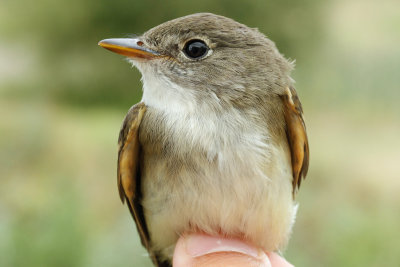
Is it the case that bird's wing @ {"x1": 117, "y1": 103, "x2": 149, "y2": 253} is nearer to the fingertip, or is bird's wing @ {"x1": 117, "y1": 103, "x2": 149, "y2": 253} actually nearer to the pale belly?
the pale belly

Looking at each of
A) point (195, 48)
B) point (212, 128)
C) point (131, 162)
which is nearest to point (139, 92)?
point (131, 162)

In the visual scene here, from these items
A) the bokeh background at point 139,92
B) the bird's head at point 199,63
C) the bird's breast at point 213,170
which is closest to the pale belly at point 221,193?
the bird's breast at point 213,170

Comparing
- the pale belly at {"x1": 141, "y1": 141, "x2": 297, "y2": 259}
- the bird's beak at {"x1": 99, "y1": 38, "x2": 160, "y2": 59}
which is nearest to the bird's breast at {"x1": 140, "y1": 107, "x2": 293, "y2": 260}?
the pale belly at {"x1": 141, "y1": 141, "x2": 297, "y2": 259}

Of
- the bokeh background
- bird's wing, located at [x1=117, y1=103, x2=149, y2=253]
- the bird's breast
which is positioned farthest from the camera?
the bokeh background

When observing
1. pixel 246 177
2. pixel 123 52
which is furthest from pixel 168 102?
pixel 246 177

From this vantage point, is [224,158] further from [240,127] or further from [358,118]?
[358,118]

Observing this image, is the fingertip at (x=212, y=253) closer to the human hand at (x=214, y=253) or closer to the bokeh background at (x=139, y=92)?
the human hand at (x=214, y=253)
